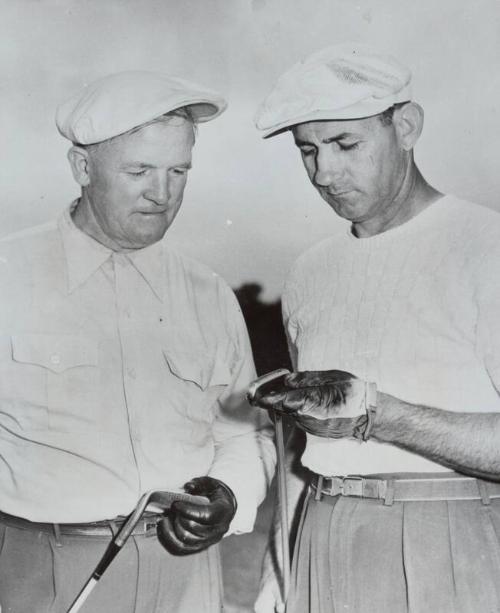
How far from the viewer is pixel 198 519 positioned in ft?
4.05

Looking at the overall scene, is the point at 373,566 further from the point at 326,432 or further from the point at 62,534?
the point at 62,534

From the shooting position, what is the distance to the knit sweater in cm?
114

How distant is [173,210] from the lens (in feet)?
4.68

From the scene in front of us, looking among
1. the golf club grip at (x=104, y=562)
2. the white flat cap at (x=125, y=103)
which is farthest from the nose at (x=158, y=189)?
the golf club grip at (x=104, y=562)

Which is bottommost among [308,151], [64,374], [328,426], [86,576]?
[86,576]

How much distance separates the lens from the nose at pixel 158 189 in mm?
1368

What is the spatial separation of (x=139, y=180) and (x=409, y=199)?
0.52 meters

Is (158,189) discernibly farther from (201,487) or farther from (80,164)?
(201,487)

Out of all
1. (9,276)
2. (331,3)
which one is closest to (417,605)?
(9,276)

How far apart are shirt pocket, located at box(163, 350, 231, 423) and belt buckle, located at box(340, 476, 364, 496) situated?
373 millimetres

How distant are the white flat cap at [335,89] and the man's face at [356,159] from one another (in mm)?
27

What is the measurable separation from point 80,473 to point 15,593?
246 millimetres

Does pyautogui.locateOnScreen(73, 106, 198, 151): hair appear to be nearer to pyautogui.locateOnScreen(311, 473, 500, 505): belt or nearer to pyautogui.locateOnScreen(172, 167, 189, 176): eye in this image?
pyautogui.locateOnScreen(172, 167, 189, 176): eye

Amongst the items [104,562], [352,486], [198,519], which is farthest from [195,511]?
[352,486]
